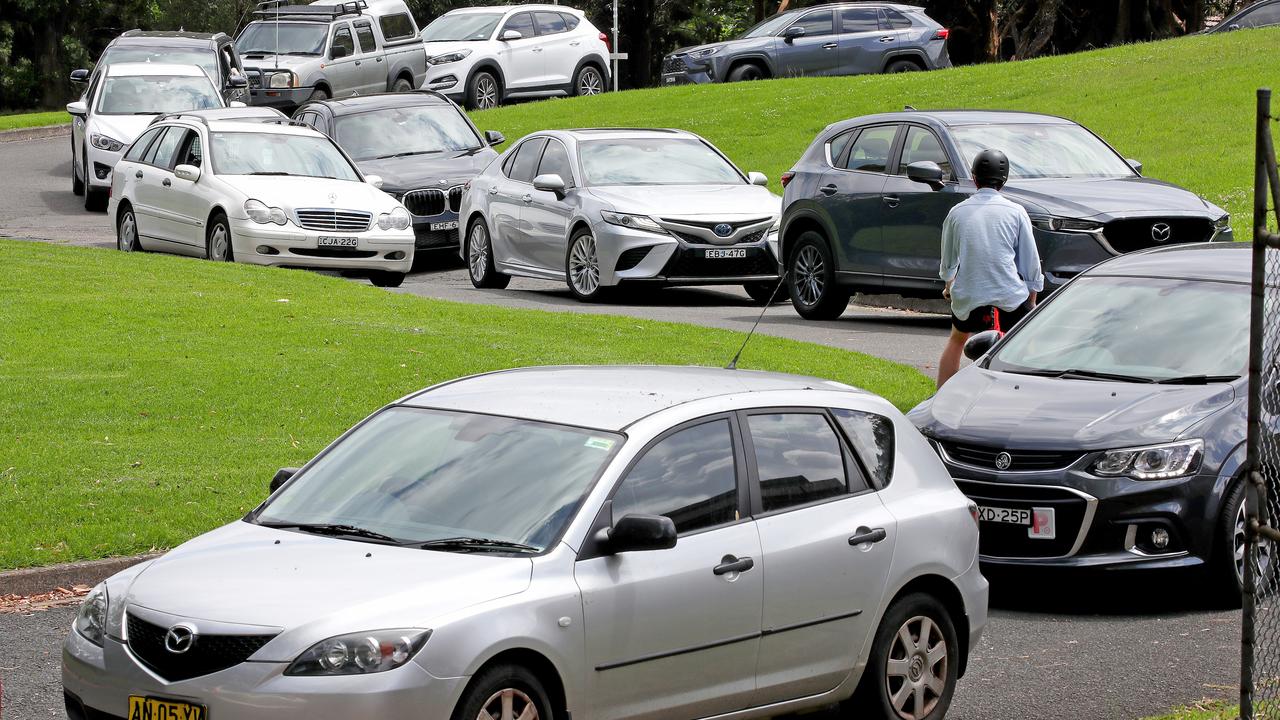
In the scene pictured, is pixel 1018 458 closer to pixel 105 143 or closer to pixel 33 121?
pixel 105 143

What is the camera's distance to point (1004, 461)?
8500 millimetres

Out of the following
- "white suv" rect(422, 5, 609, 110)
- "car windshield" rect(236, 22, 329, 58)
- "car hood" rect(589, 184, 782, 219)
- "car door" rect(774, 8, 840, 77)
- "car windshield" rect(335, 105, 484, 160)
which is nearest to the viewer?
"car hood" rect(589, 184, 782, 219)

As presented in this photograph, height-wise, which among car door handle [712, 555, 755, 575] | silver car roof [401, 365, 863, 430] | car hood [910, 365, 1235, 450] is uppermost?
silver car roof [401, 365, 863, 430]

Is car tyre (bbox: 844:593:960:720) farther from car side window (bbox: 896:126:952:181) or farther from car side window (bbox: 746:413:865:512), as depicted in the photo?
car side window (bbox: 896:126:952:181)

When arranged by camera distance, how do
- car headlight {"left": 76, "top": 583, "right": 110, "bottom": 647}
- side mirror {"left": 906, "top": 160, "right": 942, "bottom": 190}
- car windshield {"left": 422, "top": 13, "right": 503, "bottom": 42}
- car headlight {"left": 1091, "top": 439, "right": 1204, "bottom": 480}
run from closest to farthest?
car headlight {"left": 76, "top": 583, "right": 110, "bottom": 647} < car headlight {"left": 1091, "top": 439, "right": 1204, "bottom": 480} < side mirror {"left": 906, "top": 160, "right": 942, "bottom": 190} < car windshield {"left": 422, "top": 13, "right": 503, "bottom": 42}

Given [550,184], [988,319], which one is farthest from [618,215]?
[988,319]

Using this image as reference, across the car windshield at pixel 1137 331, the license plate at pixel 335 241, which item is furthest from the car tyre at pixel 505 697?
the license plate at pixel 335 241

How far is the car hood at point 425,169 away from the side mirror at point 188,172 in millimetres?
2784

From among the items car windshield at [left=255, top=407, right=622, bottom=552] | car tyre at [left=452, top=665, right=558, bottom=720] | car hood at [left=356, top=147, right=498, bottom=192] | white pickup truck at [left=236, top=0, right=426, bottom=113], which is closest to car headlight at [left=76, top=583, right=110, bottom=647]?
car windshield at [left=255, top=407, right=622, bottom=552]

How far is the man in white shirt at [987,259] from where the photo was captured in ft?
36.8

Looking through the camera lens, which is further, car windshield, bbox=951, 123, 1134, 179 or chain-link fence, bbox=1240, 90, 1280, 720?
car windshield, bbox=951, 123, 1134, 179

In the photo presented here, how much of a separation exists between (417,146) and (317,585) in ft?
61.7

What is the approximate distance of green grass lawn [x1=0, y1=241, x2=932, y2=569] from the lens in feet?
30.6

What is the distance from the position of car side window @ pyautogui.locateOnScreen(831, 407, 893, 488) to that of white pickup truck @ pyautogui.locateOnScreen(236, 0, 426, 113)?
26.9 metres
